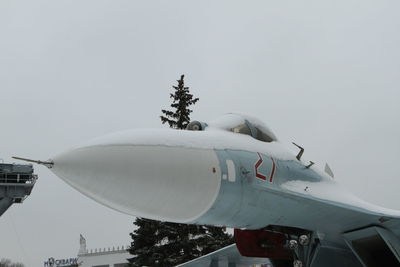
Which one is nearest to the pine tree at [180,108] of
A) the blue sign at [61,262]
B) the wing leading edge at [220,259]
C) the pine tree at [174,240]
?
the pine tree at [174,240]

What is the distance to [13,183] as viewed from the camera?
5600cm

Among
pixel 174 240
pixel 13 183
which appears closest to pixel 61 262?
pixel 13 183

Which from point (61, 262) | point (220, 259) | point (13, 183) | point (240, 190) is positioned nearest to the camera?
point (240, 190)

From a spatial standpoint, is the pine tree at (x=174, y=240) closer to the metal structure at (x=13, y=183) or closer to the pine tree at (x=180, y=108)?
the pine tree at (x=180, y=108)

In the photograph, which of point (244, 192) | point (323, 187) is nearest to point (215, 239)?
point (323, 187)

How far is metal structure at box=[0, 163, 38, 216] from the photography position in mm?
55322

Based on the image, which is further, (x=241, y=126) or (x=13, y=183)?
(x=13, y=183)

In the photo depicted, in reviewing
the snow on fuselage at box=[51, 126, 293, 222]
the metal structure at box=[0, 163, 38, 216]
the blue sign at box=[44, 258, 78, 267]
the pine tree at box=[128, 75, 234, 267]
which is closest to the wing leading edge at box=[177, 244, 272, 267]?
the snow on fuselage at box=[51, 126, 293, 222]

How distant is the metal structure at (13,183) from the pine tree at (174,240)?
144ft

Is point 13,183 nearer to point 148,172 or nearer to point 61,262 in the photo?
point 61,262

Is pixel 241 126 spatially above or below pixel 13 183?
above

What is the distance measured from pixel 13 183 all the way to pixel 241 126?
184 ft

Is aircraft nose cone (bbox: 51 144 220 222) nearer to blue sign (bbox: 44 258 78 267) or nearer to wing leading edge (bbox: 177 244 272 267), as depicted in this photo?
wing leading edge (bbox: 177 244 272 267)

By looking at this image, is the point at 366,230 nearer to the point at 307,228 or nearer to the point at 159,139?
the point at 307,228
